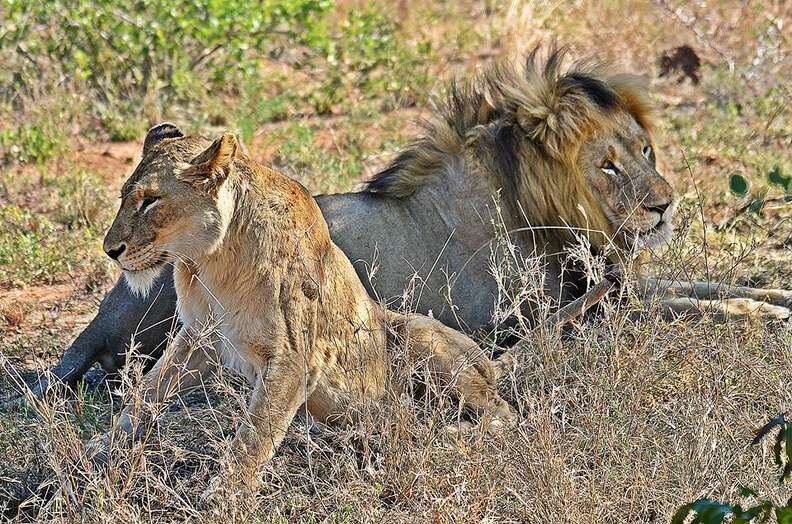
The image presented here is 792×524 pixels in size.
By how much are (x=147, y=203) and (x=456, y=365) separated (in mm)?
1169

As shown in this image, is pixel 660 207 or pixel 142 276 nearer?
pixel 142 276

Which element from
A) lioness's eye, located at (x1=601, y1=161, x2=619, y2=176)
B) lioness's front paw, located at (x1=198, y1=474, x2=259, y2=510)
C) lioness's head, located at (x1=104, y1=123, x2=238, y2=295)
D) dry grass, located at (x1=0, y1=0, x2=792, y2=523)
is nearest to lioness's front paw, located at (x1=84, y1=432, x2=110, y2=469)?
dry grass, located at (x1=0, y1=0, x2=792, y2=523)

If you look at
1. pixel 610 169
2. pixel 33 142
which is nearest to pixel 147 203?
pixel 610 169

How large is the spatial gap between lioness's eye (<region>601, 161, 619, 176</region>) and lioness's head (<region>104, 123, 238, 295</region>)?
2.02m

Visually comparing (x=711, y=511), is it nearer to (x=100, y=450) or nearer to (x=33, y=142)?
(x=100, y=450)

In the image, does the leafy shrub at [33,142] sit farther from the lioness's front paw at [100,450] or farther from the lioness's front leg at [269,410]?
the lioness's front leg at [269,410]

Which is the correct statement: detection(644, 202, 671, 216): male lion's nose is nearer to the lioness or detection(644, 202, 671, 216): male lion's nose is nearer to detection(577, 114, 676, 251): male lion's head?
detection(577, 114, 676, 251): male lion's head

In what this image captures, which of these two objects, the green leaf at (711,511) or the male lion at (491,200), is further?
the male lion at (491,200)

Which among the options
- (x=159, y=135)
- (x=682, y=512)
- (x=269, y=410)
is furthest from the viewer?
(x=159, y=135)

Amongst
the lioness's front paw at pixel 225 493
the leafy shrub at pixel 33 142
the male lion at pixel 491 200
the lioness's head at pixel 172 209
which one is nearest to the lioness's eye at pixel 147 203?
the lioness's head at pixel 172 209

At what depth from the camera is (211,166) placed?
159 inches

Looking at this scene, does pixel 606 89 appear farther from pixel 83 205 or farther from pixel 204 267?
pixel 83 205

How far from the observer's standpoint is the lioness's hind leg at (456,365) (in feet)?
14.8

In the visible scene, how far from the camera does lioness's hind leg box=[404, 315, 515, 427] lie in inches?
177
